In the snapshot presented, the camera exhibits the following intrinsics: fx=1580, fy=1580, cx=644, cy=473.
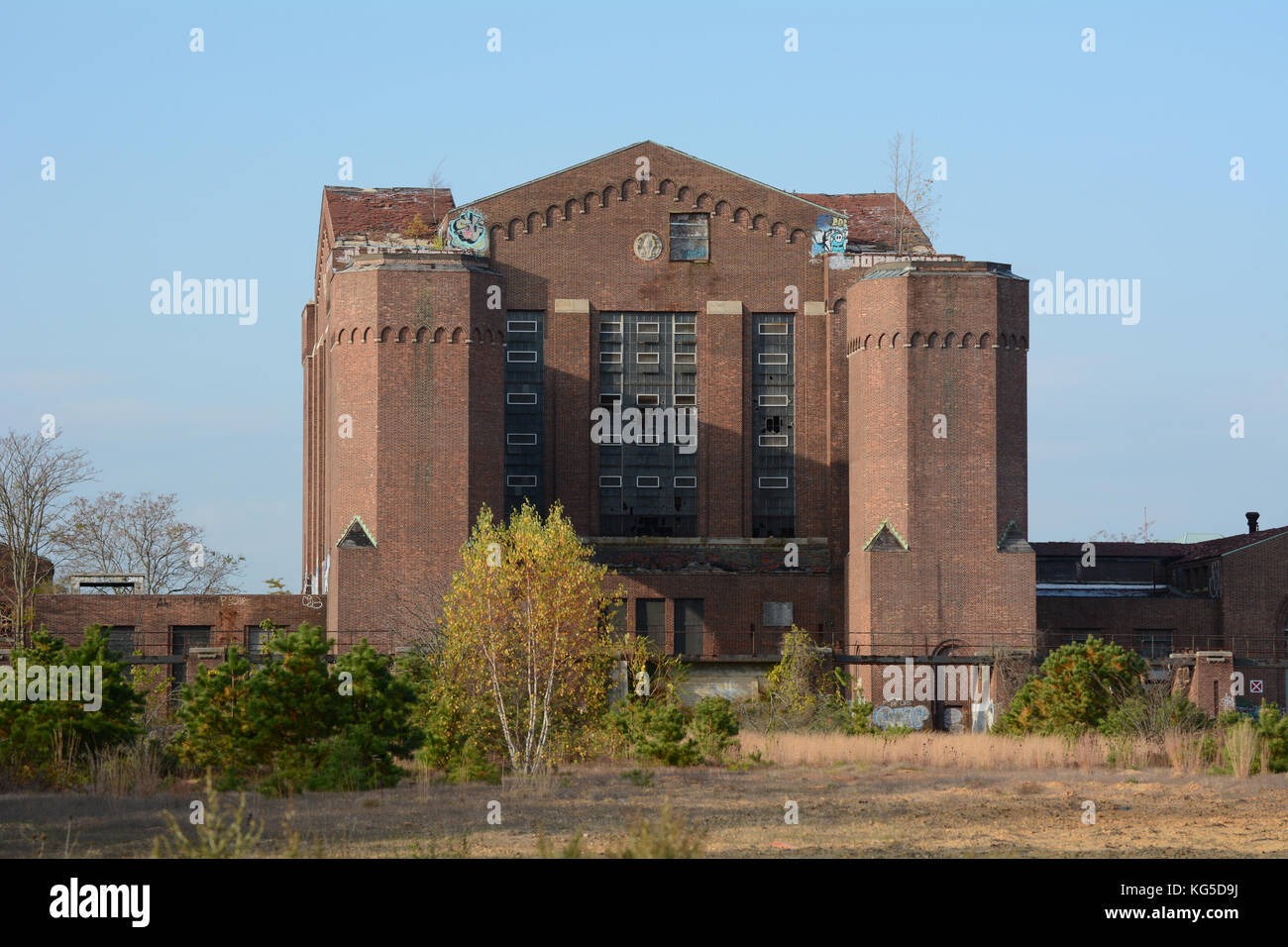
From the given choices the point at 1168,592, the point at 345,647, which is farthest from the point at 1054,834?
the point at 1168,592

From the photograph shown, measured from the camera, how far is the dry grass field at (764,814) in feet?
57.7

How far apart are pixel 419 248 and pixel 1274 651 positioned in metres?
29.9

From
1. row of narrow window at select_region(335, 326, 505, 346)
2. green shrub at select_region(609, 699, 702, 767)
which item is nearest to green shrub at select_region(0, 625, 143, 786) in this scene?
green shrub at select_region(609, 699, 702, 767)

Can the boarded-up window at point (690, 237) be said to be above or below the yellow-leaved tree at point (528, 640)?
above

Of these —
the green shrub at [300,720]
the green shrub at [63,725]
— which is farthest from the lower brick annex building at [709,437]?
the green shrub at [300,720]

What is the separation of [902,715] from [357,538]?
606 inches

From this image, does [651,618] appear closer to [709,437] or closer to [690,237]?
[709,437]

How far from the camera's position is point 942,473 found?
43.2 m

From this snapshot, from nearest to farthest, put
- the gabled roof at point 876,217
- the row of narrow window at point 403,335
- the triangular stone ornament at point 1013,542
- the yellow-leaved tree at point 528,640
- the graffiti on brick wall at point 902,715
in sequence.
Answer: the yellow-leaved tree at point 528,640
the graffiti on brick wall at point 902,715
the triangular stone ornament at point 1013,542
the row of narrow window at point 403,335
the gabled roof at point 876,217

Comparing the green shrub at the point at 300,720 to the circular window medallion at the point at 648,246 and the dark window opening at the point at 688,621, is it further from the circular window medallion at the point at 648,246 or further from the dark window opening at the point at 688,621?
the circular window medallion at the point at 648,246

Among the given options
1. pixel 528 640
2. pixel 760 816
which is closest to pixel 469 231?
pixel 528 640

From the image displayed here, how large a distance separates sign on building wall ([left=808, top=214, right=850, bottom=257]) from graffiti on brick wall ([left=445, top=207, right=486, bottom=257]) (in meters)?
10.2

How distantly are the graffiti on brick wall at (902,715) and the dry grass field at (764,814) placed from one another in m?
12.1

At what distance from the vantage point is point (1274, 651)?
50750mm
